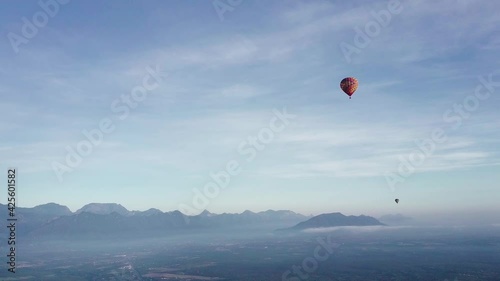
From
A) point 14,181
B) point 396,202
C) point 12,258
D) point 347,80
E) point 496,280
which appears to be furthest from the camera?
point 496,280

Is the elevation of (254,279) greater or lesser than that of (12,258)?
lesser

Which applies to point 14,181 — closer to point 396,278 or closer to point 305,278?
point 305,278

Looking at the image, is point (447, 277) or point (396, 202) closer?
point (396, 202)

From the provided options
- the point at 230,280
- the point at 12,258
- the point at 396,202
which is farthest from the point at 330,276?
the point at 12,258

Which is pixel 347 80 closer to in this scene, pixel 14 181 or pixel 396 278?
pixel 14 181

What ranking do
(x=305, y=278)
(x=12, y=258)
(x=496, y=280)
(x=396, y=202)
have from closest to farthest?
(x=12, y=258) < (x=396, y=202) < (x=496, y=280) < (x=305, y=278)

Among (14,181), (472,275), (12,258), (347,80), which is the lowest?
(472,275)
